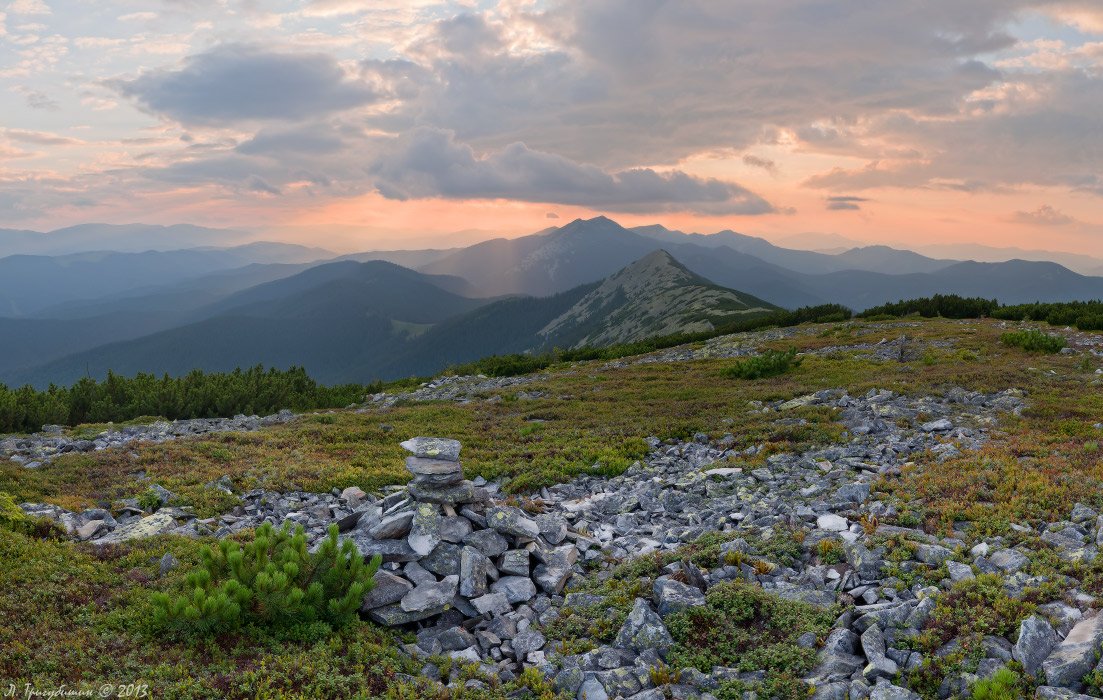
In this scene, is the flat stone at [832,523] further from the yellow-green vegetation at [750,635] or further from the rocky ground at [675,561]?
the yellow-green vegetation at [750,635]

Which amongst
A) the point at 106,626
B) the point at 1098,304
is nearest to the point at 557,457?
the point at 106,626

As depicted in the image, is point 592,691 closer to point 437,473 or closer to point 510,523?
point 510,523

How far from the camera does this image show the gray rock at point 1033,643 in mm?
6695

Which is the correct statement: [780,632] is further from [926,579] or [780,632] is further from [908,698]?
[926,579]

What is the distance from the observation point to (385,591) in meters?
9.42

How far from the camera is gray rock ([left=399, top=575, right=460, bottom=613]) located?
30.2 ft

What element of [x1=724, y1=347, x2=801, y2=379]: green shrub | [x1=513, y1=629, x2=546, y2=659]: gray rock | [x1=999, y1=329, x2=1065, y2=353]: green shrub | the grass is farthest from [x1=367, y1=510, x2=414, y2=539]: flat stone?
[x1=999, y1=329, x2=1065, y2=353]: green shrub

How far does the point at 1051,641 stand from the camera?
6.86 m

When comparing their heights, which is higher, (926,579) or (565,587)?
(926,579)

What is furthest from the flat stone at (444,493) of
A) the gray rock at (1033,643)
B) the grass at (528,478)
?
the gray rock at (1033,643)

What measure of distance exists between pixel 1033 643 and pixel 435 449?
9.66 m

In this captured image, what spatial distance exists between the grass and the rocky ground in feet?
0.84

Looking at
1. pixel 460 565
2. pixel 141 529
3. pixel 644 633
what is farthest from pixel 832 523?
pixel 141 529

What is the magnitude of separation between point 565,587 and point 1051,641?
6.54 m
